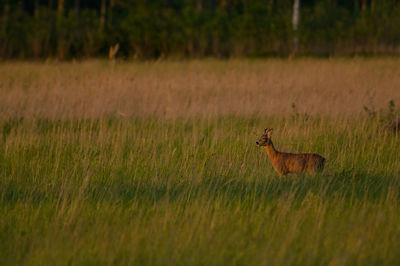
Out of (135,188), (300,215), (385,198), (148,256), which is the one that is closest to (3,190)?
(135,188)

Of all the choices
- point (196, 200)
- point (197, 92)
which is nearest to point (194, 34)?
point (197, 92)

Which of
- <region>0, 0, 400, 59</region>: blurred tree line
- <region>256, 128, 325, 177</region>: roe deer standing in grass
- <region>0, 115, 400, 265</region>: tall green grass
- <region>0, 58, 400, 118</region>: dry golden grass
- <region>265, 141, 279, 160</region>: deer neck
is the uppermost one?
<region>0, 0, 400, 59</region>: blurred tree line

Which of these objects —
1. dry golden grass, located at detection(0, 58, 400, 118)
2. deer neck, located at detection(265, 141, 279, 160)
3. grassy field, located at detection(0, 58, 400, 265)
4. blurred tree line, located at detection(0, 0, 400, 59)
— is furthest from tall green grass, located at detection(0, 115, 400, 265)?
blurred tree line, located at detection(0, 0, 400, 59)

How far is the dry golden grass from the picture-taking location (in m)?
9.13

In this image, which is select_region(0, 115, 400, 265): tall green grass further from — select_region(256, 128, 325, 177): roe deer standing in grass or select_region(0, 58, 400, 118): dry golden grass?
select_region(0, 58, 400, 118): dry golden grass

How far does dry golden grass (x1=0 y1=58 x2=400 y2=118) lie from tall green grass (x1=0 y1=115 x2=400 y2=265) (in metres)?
1.62

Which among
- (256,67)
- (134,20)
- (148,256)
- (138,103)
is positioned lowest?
(148,256)

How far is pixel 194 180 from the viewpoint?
5160 mm

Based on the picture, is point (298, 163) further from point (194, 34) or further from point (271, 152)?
point (194, 34)

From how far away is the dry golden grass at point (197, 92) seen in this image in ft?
30.0

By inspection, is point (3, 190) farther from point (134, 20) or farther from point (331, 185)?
point (134, 20)

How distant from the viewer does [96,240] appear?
383 cm

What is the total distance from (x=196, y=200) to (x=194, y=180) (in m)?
0.75

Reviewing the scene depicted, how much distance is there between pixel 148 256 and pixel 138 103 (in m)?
6.40
